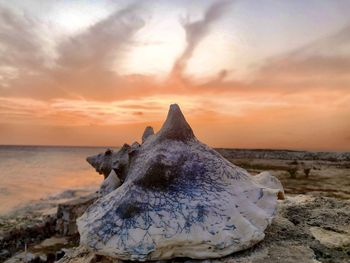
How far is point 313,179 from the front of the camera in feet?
74.2

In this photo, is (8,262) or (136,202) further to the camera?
(8,262)

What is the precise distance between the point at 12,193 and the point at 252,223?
2127 centimetres

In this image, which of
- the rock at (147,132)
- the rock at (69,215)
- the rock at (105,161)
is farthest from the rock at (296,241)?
the rock at (69,215)

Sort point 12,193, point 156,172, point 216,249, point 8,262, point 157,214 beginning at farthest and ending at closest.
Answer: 1. point 12,193
2. point 8,262
3. point 156,172
4. point 157,214
5. point 216,249

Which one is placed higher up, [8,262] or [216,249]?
[216,249]

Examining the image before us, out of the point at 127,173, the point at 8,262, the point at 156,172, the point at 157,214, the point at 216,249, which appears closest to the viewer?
the point at 216,249

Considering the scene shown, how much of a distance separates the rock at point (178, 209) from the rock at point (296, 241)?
0.40 feet

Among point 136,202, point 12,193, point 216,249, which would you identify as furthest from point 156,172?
point 12,193

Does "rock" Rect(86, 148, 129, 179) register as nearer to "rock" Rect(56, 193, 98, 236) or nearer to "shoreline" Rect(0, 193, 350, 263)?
"shoreline" Rect(0, 193, 350, 263)

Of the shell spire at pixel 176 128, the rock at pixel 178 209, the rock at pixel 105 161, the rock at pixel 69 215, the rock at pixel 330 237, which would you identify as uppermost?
the shell spire at pixel 176 128

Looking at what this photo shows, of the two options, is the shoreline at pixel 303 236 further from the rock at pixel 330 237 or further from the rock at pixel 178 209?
the rock at pixel 178 209

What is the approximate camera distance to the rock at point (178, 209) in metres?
2.86

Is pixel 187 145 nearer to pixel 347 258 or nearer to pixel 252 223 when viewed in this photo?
pixel 252 223

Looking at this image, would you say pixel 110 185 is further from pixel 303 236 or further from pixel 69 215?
pixel 69 215
